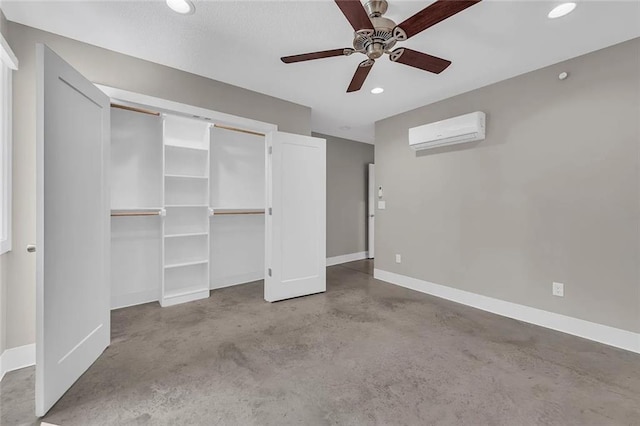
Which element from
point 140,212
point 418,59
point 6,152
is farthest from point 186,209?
point 418,59

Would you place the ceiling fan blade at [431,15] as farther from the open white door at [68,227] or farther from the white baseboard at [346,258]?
the white baseboard at [346,258]

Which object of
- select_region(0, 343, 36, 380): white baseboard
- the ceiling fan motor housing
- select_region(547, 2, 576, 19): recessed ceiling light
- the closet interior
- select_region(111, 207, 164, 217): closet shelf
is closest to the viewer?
the ceiling fan motor housing

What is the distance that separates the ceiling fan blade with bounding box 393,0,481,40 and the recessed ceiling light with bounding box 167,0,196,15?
1.47 metres

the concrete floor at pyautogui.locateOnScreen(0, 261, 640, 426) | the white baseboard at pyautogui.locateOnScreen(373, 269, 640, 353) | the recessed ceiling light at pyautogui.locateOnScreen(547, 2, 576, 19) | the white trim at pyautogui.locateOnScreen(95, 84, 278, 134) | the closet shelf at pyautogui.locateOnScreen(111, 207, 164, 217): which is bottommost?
the concrete floor at pyautogui.locateOnScreen(0, 261, 640, 426)

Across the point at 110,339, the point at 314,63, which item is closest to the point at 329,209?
the point at 314,63

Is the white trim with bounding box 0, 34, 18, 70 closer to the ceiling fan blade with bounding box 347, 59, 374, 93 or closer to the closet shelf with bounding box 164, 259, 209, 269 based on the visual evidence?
the closet shelf with bounding box 164, 259, 209, 269

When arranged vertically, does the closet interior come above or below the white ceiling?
below

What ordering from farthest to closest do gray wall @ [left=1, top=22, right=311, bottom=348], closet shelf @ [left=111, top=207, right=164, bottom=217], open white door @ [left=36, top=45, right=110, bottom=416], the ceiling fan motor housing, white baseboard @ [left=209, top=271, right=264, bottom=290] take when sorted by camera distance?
white baseboard @ [left=209, top=271, right=264, bottom=290], closet shelf @ [left=111, top=207, right=164, bottom=217], gray wall @ [left=1, top=22, right=311, bottom=348], the ceiling fan motor housing, open white door @ [left=36, top=45, right=110, bottom=416]

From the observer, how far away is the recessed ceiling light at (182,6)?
1.95m

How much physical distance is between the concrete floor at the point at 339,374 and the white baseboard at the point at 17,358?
11 centimetres

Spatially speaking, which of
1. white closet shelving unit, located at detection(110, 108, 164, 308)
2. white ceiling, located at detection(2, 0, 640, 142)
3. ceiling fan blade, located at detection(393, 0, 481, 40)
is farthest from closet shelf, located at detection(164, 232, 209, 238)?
ceiling fan blade, located at detection(393, 0, 481, 40)

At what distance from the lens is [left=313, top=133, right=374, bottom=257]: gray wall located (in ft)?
18.9

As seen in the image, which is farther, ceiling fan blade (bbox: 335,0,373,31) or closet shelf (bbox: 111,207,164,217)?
closet shelf (bbox: 111,207,164,217)

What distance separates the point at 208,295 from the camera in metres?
3.67
